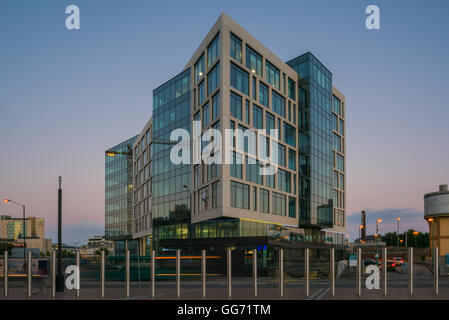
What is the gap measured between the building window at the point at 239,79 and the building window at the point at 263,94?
3523 millimetres

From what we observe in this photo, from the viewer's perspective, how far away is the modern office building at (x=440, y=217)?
53.2m

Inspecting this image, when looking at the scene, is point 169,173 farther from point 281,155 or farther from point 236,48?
point 236,48

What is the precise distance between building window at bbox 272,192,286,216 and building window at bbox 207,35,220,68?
1887 centimetres

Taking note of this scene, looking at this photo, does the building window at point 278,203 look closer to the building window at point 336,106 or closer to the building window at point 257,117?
the building window at point 257,117

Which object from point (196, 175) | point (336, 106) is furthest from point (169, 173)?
point (336, 106)

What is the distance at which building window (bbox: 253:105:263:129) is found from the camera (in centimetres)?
5573

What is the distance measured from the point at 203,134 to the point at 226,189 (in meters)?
9.87

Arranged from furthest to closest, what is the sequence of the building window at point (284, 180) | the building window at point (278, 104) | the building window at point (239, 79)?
the building window at point (278, 104) < the building window at point (284, 180) < the building window at point (239, 79)

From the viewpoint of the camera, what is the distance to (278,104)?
61531mm

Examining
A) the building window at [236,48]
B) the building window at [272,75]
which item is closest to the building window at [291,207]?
the building window at [272,75]

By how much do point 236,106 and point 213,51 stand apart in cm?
769

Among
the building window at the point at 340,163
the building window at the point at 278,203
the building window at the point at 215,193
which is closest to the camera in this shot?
the building window at the point at 215,193
